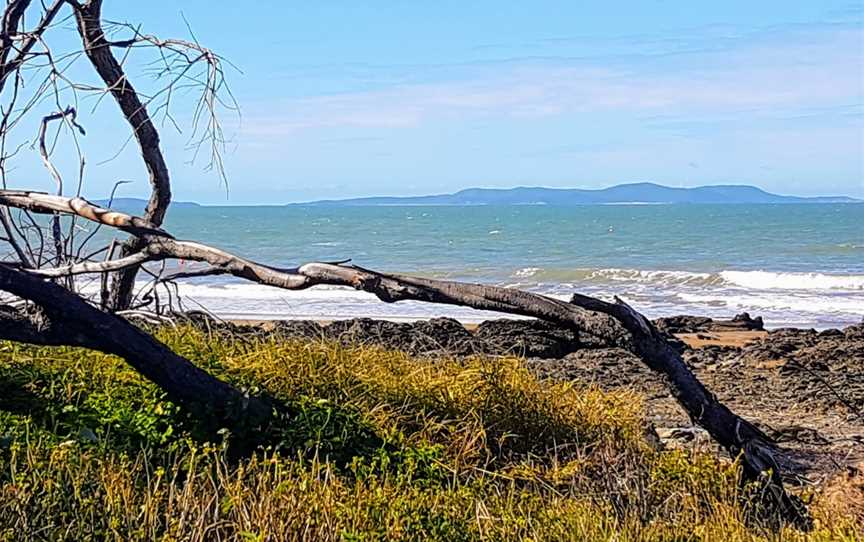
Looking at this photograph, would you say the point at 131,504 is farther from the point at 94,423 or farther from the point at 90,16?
the point at 90,16

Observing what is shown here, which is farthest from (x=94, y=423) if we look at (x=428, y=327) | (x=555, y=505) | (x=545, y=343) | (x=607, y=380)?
(x=428, y=327)

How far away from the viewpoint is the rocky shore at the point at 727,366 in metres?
8.04

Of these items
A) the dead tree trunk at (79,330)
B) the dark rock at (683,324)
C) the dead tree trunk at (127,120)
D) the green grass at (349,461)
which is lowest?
the dark rock at (683,324)

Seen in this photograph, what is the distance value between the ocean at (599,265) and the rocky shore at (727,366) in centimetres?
277

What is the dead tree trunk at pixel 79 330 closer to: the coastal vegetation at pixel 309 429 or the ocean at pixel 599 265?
the coastal vegetation at pixel 309 429

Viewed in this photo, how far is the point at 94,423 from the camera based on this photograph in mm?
5664

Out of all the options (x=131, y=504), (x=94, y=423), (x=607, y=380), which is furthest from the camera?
(x=607, y=380)

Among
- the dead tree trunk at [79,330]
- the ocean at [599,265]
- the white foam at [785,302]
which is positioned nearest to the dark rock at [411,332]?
the ocean at [599,265]

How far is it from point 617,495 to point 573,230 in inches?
2371

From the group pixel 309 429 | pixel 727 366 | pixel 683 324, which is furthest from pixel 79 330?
pixel 683 324

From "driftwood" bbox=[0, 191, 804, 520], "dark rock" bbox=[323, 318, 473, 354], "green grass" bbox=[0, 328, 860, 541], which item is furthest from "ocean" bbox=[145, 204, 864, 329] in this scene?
"driftwood" bbox=[0, 191, 804, 520]

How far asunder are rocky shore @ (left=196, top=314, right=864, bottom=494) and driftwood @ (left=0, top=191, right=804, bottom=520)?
8.1 inches

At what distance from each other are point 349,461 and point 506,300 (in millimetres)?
1210

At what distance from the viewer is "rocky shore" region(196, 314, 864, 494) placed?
804 cm
